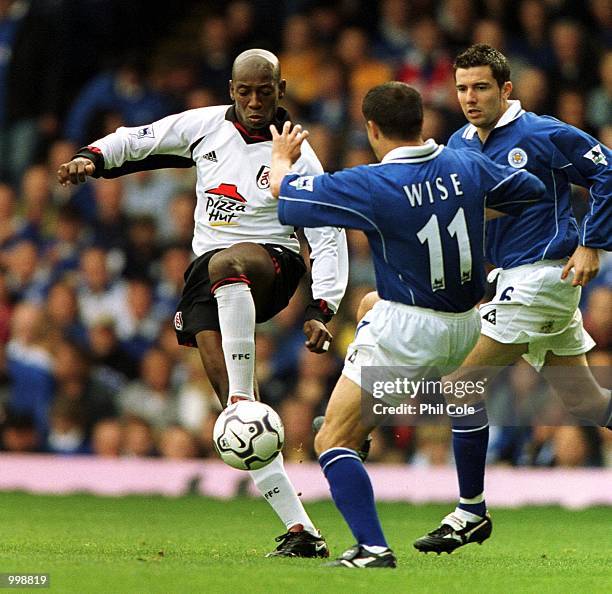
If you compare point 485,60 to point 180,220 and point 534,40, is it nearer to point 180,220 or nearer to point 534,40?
point 534,40

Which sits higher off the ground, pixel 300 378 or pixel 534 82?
pixel 534 82

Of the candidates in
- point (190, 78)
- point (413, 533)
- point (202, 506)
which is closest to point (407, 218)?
point (413, 533)

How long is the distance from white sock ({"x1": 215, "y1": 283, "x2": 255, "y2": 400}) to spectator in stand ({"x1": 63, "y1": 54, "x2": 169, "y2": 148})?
7038 mm

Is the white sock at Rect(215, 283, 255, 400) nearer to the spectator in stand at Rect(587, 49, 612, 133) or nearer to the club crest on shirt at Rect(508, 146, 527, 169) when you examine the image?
the club crest on shirt at Rect(508, 146, 527, 169)

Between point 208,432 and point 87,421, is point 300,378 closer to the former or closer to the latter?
point 208,432

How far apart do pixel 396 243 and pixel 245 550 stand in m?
2.00

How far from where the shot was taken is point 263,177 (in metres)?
6.84

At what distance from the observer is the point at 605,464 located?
10227 millimetres

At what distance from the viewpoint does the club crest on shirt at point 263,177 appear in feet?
22.4

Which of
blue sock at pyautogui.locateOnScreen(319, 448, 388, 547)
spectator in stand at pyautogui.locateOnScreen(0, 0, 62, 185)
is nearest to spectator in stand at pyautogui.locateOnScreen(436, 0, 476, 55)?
spectator in stand at pyautogui.locateOnScreen(0, 0, 62, 185)

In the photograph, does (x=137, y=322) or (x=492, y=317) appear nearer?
(x=492, y=317)

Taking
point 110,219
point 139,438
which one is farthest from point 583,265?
point 110,219

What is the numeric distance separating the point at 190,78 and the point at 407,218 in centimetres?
804

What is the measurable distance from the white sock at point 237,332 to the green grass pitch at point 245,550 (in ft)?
2.64
